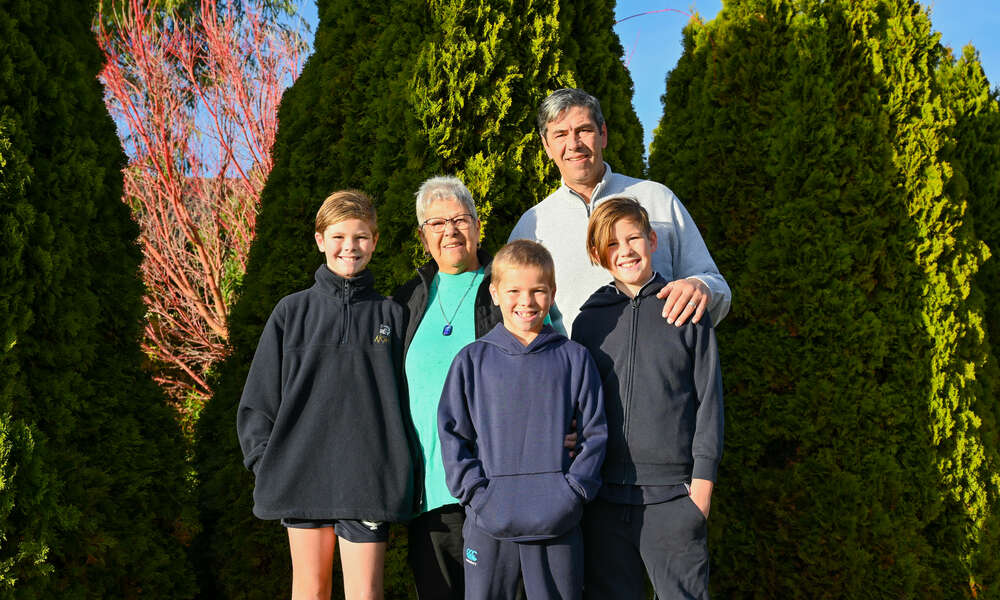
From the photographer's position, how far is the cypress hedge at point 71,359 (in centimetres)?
297

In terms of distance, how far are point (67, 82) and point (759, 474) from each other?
4.36 metres

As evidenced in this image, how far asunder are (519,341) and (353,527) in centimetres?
88

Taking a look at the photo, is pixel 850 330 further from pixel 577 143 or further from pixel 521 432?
pixel 521 432

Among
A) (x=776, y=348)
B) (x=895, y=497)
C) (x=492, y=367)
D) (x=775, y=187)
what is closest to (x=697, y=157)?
(x=775, y=187)

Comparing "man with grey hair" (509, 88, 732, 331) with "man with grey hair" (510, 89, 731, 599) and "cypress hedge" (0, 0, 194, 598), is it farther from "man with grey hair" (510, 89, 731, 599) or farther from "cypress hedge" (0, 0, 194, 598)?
"cypress hedge" (0, 0, 194, 598)

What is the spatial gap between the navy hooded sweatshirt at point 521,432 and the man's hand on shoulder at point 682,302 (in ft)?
1.06

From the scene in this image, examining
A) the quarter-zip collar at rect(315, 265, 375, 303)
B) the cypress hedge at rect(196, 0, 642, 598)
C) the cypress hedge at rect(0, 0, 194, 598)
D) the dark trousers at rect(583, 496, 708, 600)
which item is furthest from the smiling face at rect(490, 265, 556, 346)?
the cypress hedge at rect(0, 0, 194, 598)

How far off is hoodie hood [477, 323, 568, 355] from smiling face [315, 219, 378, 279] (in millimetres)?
591

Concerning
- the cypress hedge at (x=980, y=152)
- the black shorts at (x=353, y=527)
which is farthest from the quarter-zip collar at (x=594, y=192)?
the cypress hedge at (x=980, y=152)

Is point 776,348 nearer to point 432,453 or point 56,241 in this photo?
point 432,453

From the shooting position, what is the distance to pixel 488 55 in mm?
3451

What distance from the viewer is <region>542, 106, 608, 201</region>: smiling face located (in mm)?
2736

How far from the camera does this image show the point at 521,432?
2.29 meters

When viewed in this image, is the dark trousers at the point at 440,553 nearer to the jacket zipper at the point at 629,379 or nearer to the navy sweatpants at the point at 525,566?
the navy sweatpants at the point at 525,566
